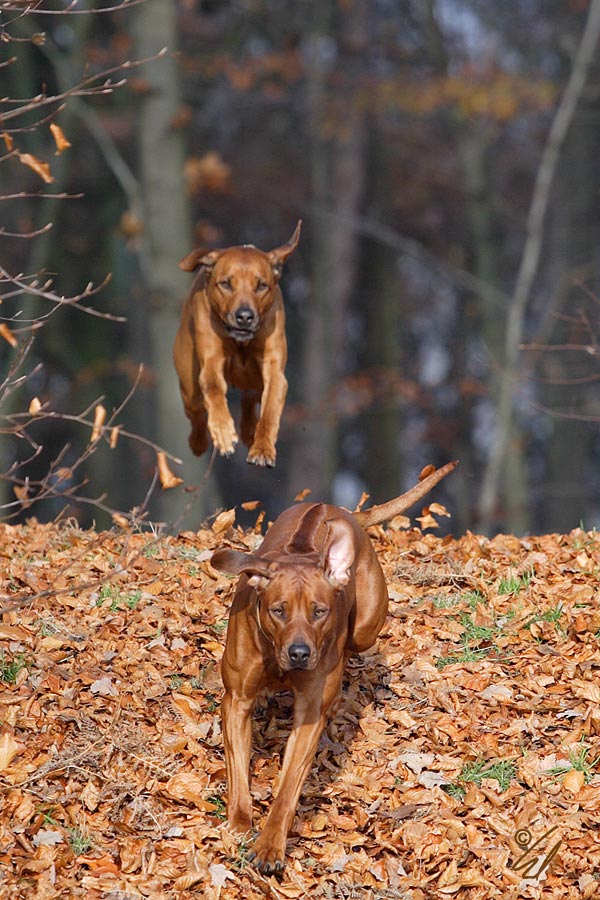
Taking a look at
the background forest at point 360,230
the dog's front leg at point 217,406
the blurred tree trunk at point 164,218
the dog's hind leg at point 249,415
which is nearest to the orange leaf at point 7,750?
the dog's front leg at point 217,406

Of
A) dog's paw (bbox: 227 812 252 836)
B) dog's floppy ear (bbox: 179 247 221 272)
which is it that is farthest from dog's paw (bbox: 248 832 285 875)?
dog's floppy ear (bbox: 179 247 221 272)

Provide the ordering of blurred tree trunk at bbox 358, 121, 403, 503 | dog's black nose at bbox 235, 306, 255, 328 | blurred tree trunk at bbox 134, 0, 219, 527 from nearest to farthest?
dog's black nose at bbox 235, 306, 255, 328, blurred tree trunk at bbox 134, 0, 219, 527, blurred tree trunk at bbox 358, 121, 403, 503

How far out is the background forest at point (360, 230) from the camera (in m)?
21.3

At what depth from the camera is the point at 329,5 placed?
2331cm

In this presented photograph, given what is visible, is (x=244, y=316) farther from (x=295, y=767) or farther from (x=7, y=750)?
(x=295, y=767)

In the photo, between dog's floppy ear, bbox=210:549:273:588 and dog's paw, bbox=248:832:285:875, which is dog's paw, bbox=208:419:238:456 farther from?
dog's paw, bbox=248:832:285:875

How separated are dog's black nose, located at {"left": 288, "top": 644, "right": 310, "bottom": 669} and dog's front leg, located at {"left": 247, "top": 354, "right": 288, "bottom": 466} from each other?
266cm

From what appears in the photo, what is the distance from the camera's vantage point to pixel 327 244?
2375 cm

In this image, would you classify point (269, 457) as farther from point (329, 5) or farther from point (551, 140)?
point (329, 5)

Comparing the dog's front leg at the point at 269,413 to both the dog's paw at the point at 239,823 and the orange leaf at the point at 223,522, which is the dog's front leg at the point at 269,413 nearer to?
the orange leaf at the point at 223,522

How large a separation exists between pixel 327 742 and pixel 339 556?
1.26 metres

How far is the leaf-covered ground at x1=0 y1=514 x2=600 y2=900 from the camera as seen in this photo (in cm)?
624

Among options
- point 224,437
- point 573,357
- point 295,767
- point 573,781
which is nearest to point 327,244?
point 573,357

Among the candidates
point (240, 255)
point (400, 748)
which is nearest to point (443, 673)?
point (400, 748)
